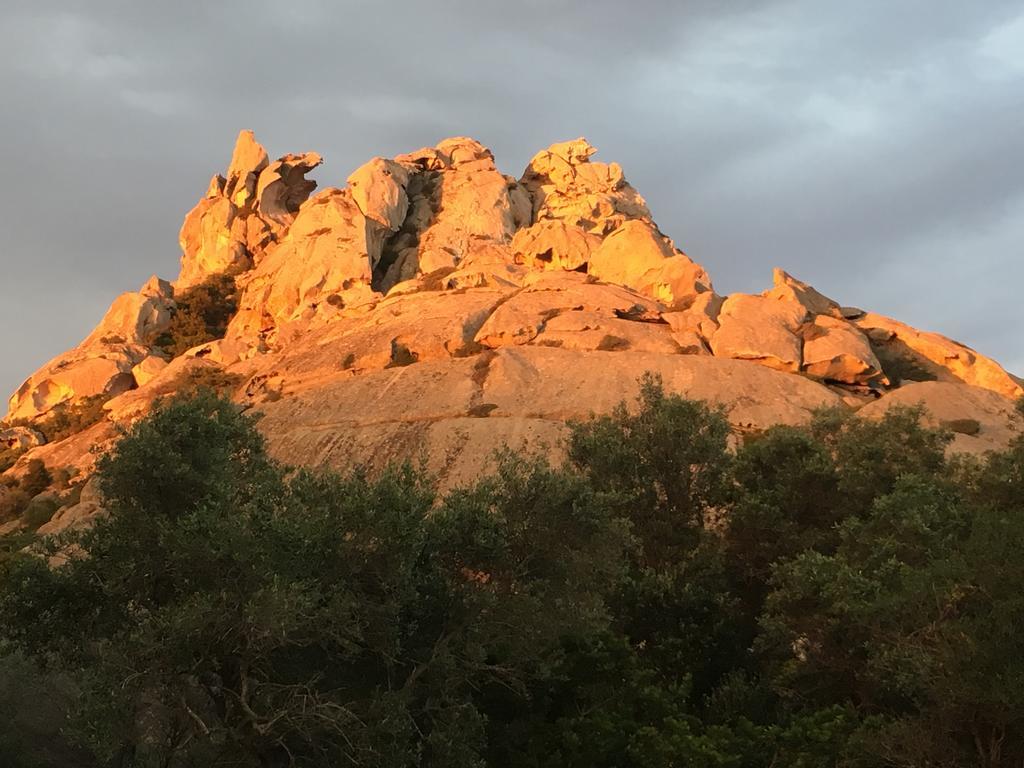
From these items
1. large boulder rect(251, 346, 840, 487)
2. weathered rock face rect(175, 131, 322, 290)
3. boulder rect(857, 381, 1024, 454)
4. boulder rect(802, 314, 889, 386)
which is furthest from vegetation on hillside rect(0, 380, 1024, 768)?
weathered rock face rect(175, 131, 322, 290)

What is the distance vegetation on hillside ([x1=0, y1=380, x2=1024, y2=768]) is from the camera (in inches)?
727

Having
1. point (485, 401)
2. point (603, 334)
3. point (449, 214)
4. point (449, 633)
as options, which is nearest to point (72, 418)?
point (485, 401)

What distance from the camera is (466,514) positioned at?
22.2 metres

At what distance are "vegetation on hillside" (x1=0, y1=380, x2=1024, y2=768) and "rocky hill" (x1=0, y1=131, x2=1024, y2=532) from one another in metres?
23.9

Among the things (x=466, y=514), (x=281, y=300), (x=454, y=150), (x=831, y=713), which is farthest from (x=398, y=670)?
(x=454, y=150)

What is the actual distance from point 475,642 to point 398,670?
6.40 feet

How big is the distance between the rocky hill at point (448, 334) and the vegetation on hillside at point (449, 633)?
2393 cm

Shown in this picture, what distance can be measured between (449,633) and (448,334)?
56.7m

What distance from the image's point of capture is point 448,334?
76938 millimetres

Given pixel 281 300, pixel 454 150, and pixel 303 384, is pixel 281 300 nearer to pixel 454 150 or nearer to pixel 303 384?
pixel 303 384

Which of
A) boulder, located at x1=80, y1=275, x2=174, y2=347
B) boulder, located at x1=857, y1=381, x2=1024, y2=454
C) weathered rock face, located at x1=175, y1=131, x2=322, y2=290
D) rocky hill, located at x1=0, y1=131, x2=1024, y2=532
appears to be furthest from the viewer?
weathered rock face, located at x1=175, y1=131, x2=322, y2=290

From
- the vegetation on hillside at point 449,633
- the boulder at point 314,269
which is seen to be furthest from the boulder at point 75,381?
the vegetation on hillside at point 449,633

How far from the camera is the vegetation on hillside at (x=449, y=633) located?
18453mm

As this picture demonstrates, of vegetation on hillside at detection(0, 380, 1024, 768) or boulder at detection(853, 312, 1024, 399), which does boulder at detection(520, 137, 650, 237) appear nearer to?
boulder at detection(853, 312, 1024, 399)
